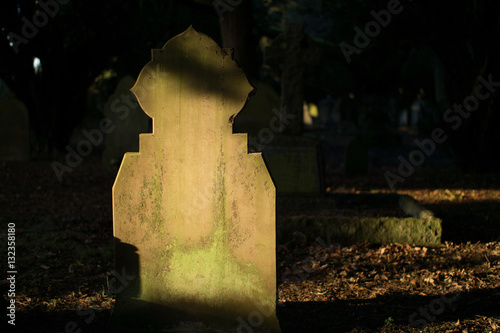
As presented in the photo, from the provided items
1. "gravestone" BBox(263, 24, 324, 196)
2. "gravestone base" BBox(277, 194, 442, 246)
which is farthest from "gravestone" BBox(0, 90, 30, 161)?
"gravestone base" BBox(277, 194, 442, 246)

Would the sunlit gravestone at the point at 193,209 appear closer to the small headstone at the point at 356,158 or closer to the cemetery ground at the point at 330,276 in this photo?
the cemetery ground at the point at 330,276

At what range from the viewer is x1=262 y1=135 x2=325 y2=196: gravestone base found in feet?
25.9

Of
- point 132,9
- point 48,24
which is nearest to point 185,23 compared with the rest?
point 132,9

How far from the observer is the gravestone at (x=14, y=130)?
1336cm

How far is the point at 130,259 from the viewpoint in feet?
11.4

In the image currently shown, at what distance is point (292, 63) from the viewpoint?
320 inches

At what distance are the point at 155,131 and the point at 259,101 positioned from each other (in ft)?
33.5

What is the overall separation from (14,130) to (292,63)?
8751mm

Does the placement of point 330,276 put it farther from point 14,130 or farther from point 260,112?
point 14,130

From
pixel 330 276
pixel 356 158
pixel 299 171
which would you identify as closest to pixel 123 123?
pixel 356 158

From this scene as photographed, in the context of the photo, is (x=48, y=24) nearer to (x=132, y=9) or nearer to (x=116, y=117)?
(x=132, y=9)

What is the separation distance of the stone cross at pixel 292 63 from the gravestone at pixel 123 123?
5.29 meters

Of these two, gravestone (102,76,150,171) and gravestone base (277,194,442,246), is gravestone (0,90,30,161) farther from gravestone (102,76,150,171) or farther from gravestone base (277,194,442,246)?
gravestone base (277,194,442,246)

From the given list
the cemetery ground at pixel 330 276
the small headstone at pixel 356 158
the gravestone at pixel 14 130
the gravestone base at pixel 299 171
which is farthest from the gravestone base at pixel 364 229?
the gravestone at pixel 14 130
